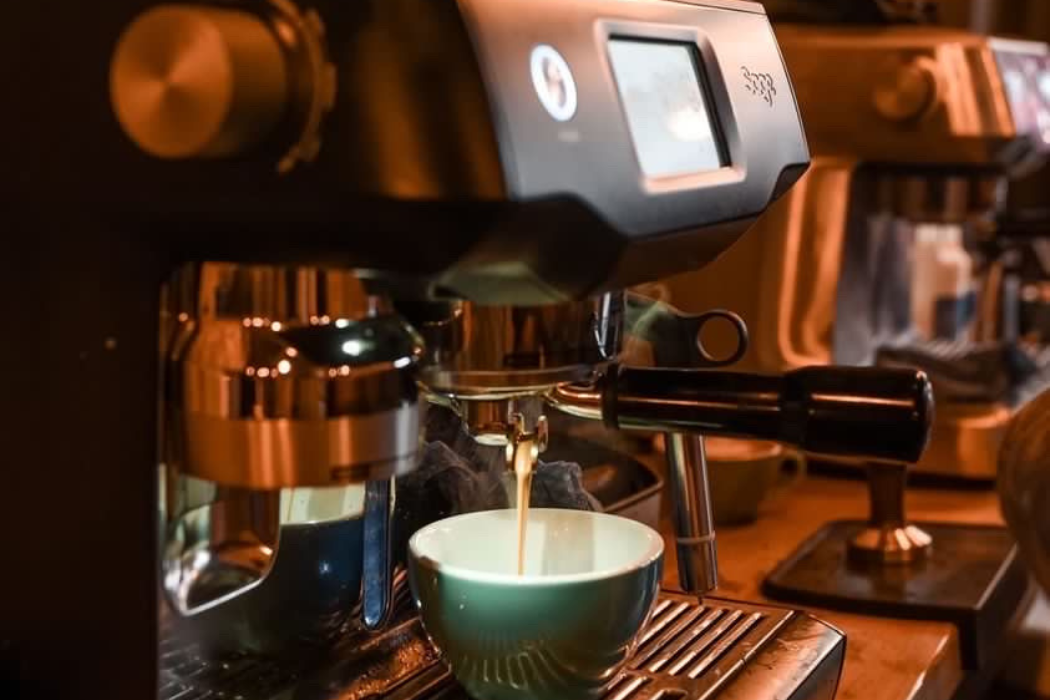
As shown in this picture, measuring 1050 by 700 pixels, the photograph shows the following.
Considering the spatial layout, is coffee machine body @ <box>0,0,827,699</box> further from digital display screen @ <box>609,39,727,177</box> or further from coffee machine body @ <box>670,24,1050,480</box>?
coffee machine body @ <box>670,24,1050,480</box>

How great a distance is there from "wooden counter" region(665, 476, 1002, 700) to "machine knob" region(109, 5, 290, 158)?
40 cm

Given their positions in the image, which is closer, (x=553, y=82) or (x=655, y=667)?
(x=553, y=82)

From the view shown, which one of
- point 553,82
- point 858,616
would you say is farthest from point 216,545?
point 858,616

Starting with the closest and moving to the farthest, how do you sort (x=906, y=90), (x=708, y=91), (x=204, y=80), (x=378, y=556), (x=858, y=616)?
1. (x=204, y=80)
2. (x=708, y=91)
3. (x=378, y=556)
4. (x=858, y=616)
5. (x=906, y=90)

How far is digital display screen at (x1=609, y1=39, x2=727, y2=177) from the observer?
433 mm

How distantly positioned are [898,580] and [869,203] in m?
0.37

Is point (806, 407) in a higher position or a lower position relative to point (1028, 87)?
lower

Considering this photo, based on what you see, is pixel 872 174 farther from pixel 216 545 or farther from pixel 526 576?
pixel 216 545

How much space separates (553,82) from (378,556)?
0.85 feet

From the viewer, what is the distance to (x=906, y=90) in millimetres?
1075

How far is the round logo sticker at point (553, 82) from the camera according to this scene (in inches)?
15.5

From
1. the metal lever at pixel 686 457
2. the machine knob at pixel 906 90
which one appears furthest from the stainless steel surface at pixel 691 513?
the machine knob at pixel 906 90

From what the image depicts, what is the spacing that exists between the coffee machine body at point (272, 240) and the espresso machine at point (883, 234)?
498 millimetres

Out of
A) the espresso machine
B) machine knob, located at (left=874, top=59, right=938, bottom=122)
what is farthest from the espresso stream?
machine knob, located at (left=874, top=59, right=938, bottom=122)
